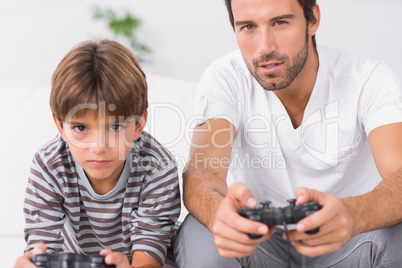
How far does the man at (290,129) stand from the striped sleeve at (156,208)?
0.13ft

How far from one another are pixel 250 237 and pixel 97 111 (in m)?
0.43

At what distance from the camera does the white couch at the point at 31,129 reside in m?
1.78

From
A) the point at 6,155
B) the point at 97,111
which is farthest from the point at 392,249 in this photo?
the point at 6,155

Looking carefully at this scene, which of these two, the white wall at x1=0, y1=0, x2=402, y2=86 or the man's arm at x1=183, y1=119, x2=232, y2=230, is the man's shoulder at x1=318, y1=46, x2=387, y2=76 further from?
the white wall at x1=0, y1=0, x2=402, y2=86

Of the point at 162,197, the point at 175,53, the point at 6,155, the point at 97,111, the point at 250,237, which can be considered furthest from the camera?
the point at 175,53

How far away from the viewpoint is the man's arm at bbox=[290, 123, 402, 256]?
100 cm

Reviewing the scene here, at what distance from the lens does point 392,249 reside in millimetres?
1247

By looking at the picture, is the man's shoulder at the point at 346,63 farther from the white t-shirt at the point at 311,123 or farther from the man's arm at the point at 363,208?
the man's arm at the point at 363,208

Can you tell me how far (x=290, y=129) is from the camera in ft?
4.96

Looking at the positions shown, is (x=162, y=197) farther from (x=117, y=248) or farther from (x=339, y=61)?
(x=339, y=61)

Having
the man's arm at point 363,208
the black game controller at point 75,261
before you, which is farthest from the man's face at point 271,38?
the black game controller at point 75,261

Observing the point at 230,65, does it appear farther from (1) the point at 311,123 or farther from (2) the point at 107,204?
(2) the point at 107,204

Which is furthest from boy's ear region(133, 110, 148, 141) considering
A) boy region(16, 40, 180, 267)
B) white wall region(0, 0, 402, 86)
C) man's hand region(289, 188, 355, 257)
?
white wall region(0, 0, 402, 86)

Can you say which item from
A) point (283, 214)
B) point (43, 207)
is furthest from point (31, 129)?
point (283, 214)
